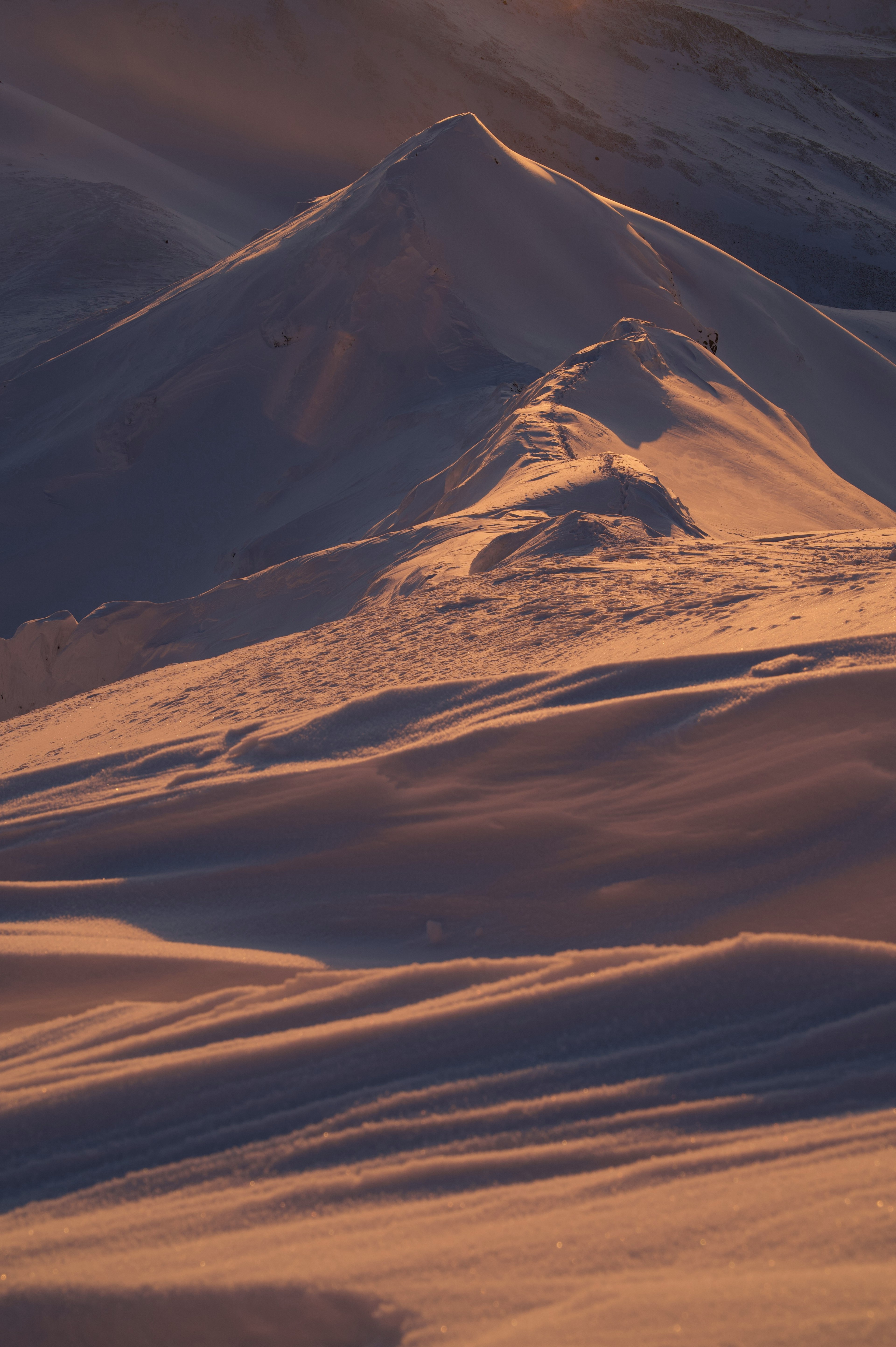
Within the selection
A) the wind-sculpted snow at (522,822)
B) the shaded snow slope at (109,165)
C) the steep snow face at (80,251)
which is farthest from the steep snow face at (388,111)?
the wind-sculpted snow at (522,822)

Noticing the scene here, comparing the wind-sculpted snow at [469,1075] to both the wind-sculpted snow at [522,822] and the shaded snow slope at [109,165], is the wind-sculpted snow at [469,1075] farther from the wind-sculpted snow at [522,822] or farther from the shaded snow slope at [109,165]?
the shaded snow slope at [109,165]

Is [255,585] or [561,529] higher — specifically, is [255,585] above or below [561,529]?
above

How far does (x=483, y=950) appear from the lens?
5.34 feet

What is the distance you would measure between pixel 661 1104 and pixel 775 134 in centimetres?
2401

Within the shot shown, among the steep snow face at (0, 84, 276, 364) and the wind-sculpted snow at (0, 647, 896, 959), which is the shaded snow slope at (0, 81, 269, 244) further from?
the wind-sculpted snow at (0, 647, 896, 959)

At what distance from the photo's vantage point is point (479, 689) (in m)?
2.24

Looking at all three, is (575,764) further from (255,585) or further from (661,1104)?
(255,585)

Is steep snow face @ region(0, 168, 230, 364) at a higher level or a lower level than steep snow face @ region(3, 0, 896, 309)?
lower

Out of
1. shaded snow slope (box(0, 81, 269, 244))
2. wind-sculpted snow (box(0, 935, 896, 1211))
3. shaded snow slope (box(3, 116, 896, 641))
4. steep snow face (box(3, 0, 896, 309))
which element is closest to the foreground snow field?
wind-sculpted snow (box(0, 935, 896, 1211))

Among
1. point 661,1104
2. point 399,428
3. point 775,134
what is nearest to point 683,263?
point 399,428

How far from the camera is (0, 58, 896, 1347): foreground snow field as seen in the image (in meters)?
1.03

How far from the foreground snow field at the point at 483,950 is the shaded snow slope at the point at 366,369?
2524 mm

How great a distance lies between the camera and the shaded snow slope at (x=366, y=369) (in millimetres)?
6516

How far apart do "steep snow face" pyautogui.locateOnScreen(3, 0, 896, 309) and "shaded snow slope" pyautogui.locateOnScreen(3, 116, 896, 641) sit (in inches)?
418
